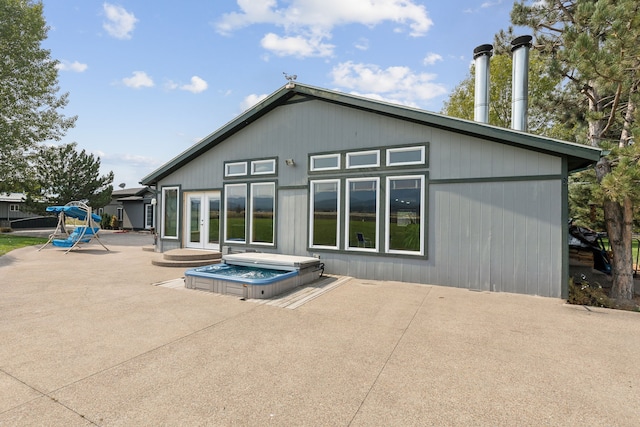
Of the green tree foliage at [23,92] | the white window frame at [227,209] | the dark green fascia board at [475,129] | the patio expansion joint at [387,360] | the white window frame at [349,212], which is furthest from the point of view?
the green tree foliage at [23,92]

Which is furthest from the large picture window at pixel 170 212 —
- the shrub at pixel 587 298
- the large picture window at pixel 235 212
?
the shrub at pixel 587 298

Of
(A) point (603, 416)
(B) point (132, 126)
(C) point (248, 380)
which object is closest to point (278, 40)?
(B) point (132, 126)

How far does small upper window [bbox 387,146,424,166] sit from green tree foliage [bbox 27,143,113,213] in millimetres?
21500

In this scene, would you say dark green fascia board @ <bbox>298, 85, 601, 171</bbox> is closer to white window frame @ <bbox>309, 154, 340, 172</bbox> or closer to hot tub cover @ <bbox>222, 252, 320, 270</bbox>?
white window frame @ <bbox>309, 154, 340, 172</bbox>

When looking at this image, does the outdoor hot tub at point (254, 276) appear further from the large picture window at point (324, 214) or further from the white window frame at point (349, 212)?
the white window frame at point (349, 212)

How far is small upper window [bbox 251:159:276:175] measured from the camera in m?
8.44

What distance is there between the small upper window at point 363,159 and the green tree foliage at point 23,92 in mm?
19569

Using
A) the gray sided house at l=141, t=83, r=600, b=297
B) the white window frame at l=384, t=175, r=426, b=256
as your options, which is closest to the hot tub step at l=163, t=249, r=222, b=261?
the gray sided house at l=141, t=83, r=600, b=297

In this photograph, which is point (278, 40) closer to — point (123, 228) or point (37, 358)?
point (37, 358)

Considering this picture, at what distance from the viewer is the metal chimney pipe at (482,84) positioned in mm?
7016

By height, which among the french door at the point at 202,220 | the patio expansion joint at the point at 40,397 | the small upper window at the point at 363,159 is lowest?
the patio expansion joint at the point at 40,397

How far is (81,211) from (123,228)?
46.3 ft

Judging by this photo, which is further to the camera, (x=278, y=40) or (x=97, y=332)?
(x=278, y=40)

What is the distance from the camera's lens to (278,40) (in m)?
9.36
